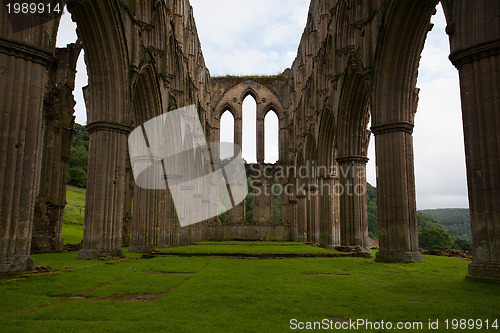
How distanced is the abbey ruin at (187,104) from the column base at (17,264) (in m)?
0.02

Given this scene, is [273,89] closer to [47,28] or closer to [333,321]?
[47,28]

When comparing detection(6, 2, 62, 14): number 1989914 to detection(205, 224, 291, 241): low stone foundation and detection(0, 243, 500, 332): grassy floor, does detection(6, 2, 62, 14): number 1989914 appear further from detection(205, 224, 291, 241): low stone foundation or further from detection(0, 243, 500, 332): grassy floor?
detection(205, 224, 291, 241): low stone foundation

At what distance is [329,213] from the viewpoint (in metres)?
21.9

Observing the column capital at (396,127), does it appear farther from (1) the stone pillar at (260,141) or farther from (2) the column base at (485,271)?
(1) the stone pillar at (260,141)

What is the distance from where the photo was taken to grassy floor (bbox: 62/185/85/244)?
2826 cm

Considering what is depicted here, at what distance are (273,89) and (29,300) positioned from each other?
3567cm

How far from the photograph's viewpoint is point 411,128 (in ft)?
42.7

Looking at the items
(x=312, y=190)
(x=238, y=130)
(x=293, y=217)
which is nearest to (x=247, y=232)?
(x=293, y=217)

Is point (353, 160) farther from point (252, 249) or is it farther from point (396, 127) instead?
point (252, 249)

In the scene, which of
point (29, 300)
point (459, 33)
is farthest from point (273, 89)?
point (29, 300)

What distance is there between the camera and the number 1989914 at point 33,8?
798 centimetres

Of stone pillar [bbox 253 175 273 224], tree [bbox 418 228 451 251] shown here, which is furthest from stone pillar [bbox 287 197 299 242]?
tree [bbox 418 228 451 251]

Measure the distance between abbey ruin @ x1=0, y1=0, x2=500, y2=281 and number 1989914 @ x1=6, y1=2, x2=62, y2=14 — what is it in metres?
0.20

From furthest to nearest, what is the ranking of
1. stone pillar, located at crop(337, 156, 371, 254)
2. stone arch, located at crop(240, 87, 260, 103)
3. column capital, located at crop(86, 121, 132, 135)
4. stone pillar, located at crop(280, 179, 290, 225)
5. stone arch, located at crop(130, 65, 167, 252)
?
stone arch, located at crop(240, 87, 260, 103), stone pillar, located at crop(280, 179, 290, 225), stone arch, located at crop(130, 65, 167, 252), stone pillar, located at crop(337, 156, 371, 254), column capital, located at crop(86, 121, 132, 135)
